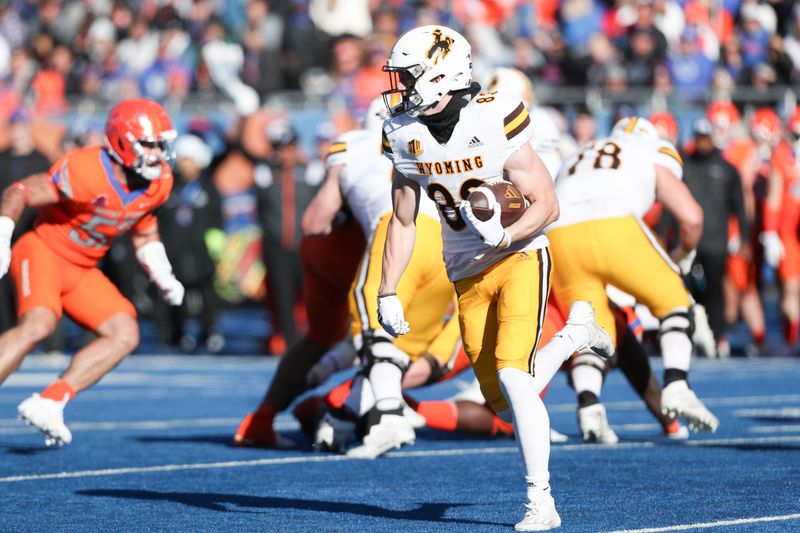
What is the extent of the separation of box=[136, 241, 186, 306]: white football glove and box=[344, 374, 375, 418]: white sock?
3.44 feet

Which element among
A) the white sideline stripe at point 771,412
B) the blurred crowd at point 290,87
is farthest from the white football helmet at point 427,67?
the blurred crowd at point 290,87

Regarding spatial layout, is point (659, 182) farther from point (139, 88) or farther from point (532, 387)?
point (139, 88)

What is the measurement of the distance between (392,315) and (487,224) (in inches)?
25.5

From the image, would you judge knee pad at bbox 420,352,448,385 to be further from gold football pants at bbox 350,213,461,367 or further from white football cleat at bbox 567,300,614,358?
white football cleat at bbox 567,300,614,358

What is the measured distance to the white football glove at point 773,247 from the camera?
46.0 ft

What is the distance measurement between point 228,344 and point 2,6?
7.83 m

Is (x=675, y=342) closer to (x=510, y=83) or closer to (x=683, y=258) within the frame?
(x=683, y=258)

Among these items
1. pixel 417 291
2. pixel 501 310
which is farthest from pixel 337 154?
pixel 501 310

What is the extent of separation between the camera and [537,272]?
582 centimetres

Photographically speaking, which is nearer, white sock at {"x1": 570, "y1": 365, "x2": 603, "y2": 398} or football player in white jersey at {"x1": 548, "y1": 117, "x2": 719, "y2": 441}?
football player in white jersey at {"x1": 548, "y1": 117, "x2": 719, "y2": 441}

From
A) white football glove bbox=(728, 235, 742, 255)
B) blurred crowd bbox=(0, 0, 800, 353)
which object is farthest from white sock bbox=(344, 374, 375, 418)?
white football glove bbox=(728, 235, 742, 255)

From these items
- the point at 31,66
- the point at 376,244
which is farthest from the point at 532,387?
the point at 31,66

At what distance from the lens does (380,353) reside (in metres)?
7.39

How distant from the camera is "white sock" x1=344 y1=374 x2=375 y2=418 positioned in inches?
305
